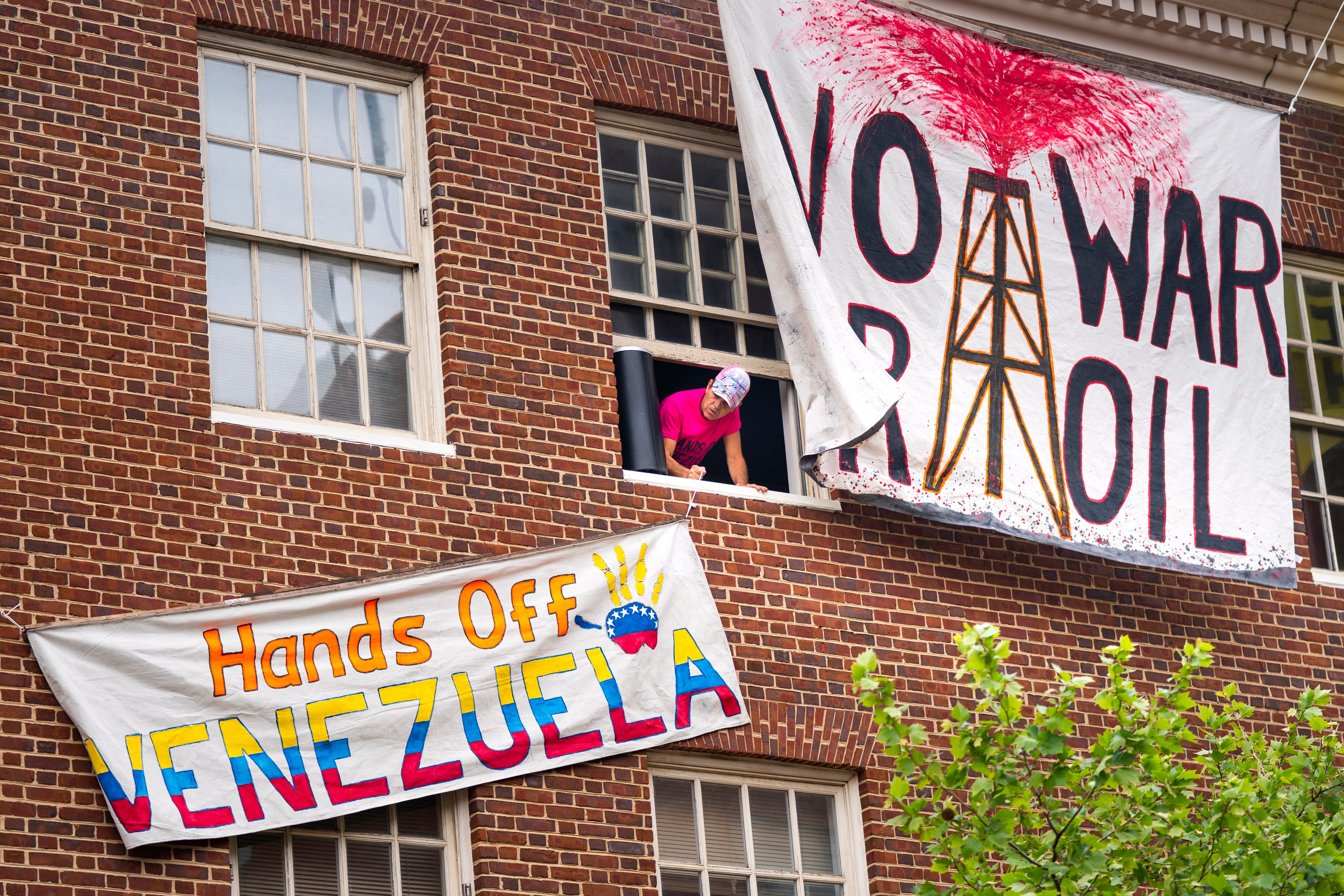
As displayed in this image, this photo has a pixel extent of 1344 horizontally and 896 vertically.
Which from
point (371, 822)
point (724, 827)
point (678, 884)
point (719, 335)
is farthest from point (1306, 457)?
point (371, 822)

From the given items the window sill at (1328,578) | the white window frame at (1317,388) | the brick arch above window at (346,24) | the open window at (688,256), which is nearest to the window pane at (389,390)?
the open window at (688,256)

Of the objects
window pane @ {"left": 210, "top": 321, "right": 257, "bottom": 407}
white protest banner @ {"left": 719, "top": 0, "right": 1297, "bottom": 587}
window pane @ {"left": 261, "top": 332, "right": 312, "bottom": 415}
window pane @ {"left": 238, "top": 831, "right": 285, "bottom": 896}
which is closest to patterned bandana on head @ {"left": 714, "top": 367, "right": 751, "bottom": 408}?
white protest banner @ {"left": 719, "top": 0, "right": 1297, "bottom": 587}

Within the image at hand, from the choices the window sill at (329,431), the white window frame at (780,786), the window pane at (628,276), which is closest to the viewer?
the window sill at (329,431)

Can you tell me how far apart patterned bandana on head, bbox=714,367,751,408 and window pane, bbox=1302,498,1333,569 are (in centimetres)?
442

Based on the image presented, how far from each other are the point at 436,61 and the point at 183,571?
11.9ft

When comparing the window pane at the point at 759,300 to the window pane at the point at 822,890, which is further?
the window pane at the point at 759,300

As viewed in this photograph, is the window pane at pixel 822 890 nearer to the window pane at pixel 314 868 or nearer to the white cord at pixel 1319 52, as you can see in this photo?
the window pane at pixel 314 868

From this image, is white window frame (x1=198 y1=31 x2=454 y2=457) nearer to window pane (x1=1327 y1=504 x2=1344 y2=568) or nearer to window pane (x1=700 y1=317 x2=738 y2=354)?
window pane (x1=700 y1=317 x2=738 y2=354)

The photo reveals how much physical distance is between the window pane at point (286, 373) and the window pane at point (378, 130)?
4.19 ft

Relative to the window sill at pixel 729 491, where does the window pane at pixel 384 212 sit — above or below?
above

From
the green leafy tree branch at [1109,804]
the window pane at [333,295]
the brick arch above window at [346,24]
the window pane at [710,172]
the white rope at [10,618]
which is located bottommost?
the green leafy tree branch at [1109,804]

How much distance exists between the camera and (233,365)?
11.5m

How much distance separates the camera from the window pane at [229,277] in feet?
38.2

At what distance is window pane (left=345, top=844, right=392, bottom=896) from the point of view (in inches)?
419
